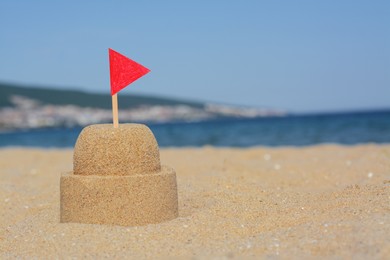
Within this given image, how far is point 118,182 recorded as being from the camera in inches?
231

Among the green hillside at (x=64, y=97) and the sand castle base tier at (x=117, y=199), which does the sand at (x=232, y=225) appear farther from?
the green hillside at (x=64, y=97)


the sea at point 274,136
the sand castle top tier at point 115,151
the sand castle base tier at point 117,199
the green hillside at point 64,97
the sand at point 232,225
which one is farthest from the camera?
the green hillside at point 64,97

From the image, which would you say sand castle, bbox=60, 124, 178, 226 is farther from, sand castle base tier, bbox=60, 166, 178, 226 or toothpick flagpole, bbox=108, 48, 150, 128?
toothpick flagpole, bbox=108, 48, 150, 128

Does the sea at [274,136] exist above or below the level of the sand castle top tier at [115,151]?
below

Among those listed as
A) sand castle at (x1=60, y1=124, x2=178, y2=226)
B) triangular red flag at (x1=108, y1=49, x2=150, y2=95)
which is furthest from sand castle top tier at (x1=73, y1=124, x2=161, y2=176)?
triangular red flag at (x1=108, y1=49, x2=150, y2=95)

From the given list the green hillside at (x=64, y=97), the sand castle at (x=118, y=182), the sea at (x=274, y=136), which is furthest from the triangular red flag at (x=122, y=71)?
the green hillside at (x=64, y=97)

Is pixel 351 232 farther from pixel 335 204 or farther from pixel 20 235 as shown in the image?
pixel 20 235

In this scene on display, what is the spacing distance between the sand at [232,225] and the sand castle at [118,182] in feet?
0.64

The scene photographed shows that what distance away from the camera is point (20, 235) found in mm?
5965

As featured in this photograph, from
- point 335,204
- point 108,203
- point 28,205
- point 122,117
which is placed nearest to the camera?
point 108,203

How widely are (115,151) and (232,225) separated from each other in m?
1.52

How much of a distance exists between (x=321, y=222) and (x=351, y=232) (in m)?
0.53

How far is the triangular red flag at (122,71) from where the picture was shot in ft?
20.9

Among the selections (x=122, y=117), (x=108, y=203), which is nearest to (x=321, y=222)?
(x=108, y=203)
